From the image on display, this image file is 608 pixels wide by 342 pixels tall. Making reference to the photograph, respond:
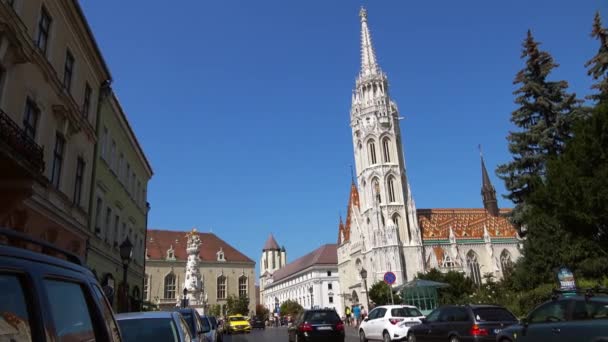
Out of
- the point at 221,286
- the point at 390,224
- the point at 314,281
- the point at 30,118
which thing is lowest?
the point at 221,286

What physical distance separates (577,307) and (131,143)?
26.8 metres

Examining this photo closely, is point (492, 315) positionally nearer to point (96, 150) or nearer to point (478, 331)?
point (478, 331)

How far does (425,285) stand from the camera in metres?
37.5

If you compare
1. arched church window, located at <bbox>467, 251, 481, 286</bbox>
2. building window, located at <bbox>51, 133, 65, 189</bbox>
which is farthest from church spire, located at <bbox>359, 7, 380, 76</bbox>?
building window, located at <bbox>51, 133, 65, 189</bbox>

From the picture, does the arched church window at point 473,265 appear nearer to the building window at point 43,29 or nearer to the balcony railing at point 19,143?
the building window at point 43,29

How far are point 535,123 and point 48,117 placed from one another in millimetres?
31762

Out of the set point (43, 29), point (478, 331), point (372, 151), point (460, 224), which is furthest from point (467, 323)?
point (460, 224)

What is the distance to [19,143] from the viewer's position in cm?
1026

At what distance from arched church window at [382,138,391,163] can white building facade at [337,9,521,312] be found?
0.18 meters

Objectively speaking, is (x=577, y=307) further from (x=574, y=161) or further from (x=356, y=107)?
(x=356, y=107)

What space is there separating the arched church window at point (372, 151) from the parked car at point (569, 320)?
72.1 m

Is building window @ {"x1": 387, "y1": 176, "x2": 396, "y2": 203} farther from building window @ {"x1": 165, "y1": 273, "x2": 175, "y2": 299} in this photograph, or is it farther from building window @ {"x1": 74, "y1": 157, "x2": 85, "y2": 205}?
building window @ {"x1": 74, "y1": 157, "x2": 85, "y2": 205}

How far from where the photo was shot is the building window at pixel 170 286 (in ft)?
270

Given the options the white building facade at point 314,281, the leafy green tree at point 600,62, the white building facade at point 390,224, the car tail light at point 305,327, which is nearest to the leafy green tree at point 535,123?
the leafy green tree at point 600,62
